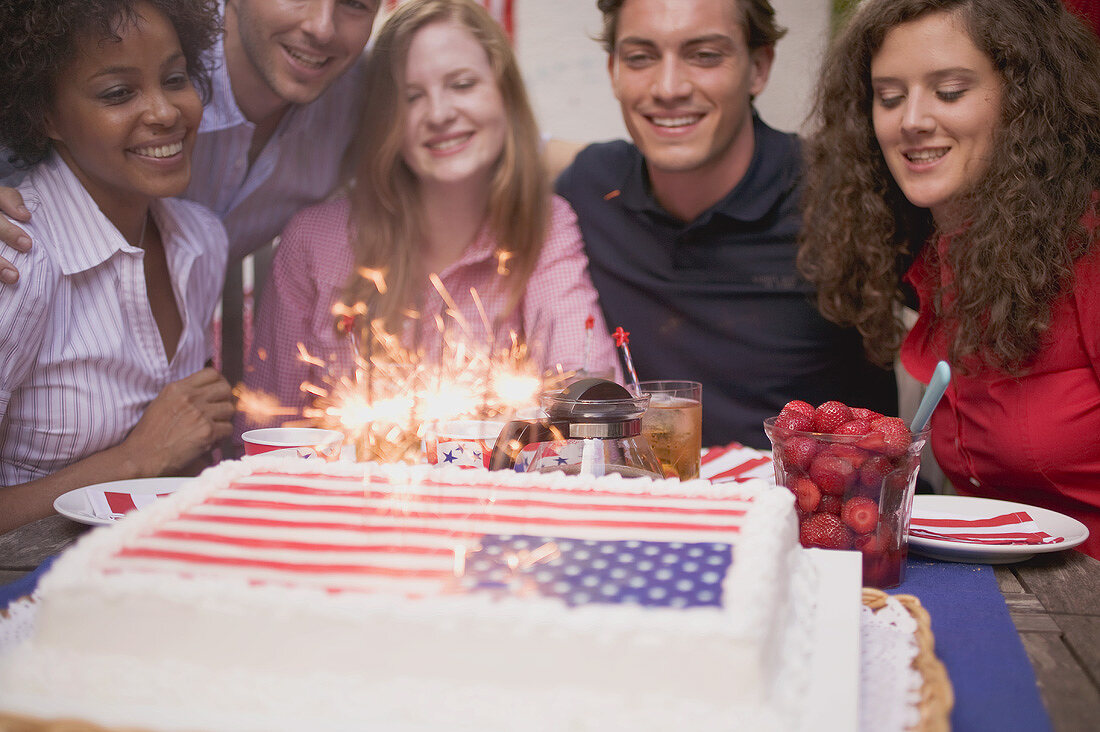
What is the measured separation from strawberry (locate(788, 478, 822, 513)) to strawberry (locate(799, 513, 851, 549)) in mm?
14

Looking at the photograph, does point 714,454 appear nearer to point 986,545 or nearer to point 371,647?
point 986,545

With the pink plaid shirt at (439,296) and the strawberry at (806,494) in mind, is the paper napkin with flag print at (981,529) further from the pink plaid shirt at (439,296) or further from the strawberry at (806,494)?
the pink plaid shirt at (439,296)

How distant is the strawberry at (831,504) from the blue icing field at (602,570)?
275 millimetres

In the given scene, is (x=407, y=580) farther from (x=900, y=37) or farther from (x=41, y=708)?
(x=900, y=37)

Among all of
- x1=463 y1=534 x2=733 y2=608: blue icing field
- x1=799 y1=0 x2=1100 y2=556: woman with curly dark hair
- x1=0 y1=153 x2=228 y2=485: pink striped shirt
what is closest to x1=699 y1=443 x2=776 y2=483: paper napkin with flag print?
x1=799 y1=0 x2=1100 y2=556: woman with curly dark hair

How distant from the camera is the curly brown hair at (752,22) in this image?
2168 millimetres

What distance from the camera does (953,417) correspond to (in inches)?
67.5

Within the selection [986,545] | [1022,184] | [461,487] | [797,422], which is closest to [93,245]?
[461,487]

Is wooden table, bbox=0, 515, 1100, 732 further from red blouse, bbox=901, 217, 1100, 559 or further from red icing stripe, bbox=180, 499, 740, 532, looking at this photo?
red blouse, bbox=901, 217, 1100, 559

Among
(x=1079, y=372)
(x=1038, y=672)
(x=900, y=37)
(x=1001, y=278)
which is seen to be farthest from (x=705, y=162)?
(x=1038, y=672)

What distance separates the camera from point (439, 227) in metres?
2.27

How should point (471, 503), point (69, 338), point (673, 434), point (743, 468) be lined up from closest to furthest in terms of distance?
point (471, 503) < point (673, 434) < point (743, 468) < point (69, 338)

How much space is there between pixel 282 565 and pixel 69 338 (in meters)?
1.25

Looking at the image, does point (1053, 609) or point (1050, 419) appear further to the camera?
point (1050, 419)
